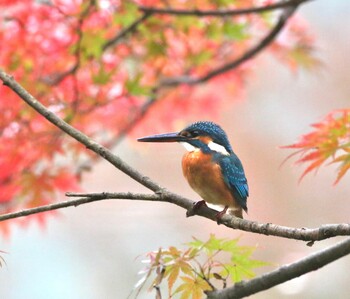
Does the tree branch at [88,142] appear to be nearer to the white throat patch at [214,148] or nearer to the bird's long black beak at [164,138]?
the bird's long black beak at [164,138]

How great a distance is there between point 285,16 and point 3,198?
5.61ft

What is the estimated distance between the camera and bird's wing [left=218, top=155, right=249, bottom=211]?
7.07 ft

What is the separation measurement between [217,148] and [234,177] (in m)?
0.13

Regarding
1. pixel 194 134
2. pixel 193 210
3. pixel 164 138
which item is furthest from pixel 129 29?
pixel 193 210

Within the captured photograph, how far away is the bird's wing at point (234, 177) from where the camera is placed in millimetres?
2154

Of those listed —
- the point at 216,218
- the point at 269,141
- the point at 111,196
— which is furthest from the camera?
the point at 269,141

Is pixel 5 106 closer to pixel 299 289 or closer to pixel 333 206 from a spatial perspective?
pixel 299 289

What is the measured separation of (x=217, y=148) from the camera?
87.6 inches

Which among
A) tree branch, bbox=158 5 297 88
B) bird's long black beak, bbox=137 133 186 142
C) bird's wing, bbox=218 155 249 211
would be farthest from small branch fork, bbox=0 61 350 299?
tree branch, bbox=158 5 297 88

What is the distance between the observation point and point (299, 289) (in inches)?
250

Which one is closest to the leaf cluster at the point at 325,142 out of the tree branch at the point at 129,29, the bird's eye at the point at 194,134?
the bird's eye at the point at 194,134

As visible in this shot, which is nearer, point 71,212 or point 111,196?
point 111,196

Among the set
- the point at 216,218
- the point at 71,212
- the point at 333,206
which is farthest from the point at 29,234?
the point at 216,218

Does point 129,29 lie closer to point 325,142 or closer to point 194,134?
point 194,134
